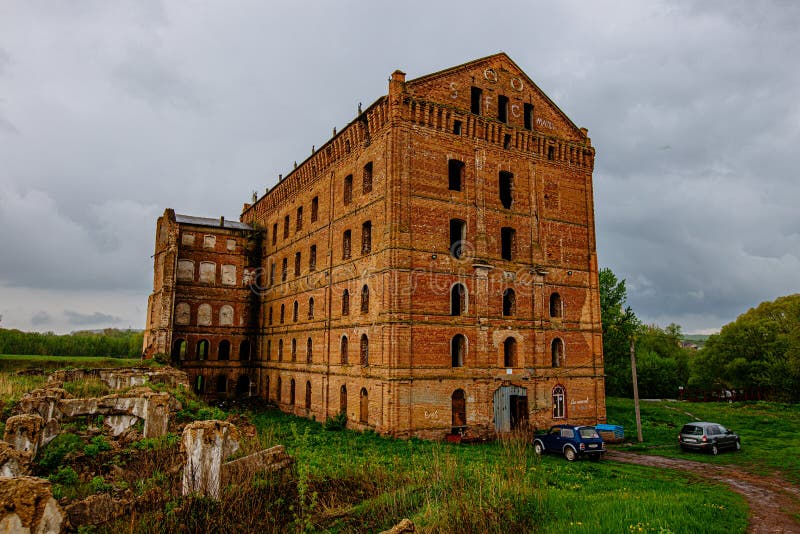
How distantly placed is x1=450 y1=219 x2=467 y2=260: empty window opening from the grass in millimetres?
11293

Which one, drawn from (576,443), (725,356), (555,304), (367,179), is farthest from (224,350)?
(725,356)

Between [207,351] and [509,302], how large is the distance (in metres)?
23.4

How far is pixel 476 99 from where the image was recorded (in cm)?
2500

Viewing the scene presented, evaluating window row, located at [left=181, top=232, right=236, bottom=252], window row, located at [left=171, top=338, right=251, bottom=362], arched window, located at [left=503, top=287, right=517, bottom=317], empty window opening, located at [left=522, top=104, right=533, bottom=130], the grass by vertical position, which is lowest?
the grass

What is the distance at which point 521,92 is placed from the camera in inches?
1029

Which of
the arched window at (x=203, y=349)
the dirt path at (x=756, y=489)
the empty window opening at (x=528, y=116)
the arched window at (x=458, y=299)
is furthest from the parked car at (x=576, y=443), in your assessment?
the arched window at (x=203, y=349)

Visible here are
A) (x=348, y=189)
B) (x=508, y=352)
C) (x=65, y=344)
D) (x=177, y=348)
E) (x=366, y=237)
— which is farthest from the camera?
(x=65, y=344)

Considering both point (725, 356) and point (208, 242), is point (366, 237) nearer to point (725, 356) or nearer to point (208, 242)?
point (208, 242)

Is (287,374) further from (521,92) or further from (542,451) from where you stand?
(521,92)

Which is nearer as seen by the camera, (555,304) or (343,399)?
(343,399)

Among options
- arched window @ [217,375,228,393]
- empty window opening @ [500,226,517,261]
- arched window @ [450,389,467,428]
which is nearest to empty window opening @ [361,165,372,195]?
empty window opening @ [500,226,517,261]

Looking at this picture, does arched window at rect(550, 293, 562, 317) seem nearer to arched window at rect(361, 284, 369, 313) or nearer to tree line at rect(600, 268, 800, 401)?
arched window at rect(361, 284, 369, 313)

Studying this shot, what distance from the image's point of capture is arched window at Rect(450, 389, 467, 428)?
2214 centimetres

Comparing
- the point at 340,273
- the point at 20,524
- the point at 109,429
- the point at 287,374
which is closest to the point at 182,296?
the point at 287,374
